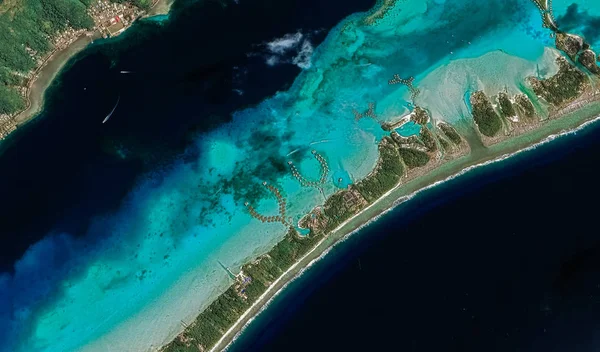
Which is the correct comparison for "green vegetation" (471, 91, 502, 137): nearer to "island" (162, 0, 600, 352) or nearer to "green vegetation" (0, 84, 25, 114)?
"island" (162, 0, 600, 352)

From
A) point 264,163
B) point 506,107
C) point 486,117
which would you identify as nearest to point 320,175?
point 264,163

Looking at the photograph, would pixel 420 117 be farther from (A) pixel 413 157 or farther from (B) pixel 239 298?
(B) pixel 239 298

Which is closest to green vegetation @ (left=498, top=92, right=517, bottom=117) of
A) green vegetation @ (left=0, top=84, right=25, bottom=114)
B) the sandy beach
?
the sandy beach

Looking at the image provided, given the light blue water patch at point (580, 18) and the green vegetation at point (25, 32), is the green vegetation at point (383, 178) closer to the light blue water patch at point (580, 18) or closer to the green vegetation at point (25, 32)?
the light blue water patch at point (580, 18)

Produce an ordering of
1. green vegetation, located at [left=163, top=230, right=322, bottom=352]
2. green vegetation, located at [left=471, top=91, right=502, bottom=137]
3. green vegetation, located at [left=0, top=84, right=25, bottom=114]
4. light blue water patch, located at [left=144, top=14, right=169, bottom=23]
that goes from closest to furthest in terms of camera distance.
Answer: green vegetation, located at [left=163, top=230, right=322, bottom=352]
green vegetation, located at [left=0, top=84, right=25, bottom=114]
green vegetation, located at [left=471, top=91, right=502, bottom=137]
light blue water patch, located at [left=144, top=14, right=169, bottom=23]

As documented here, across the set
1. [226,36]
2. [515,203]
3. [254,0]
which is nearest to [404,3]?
[254,0]

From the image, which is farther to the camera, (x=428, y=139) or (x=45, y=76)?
(x=45, y=76)
